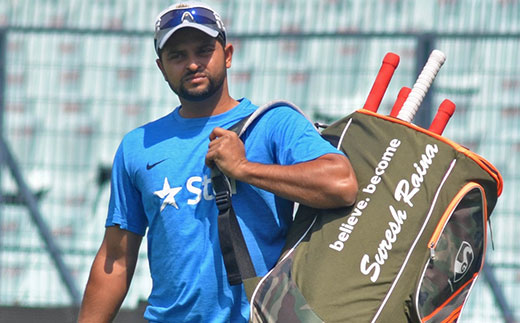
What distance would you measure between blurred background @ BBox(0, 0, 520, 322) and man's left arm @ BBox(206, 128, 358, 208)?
3102 millimetres

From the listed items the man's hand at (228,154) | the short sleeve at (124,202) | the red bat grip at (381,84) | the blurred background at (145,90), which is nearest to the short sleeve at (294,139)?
the man's hand at (228,154)

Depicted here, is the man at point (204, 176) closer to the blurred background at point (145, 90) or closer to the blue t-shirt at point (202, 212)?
the blue t-shirt at point (202, 212)

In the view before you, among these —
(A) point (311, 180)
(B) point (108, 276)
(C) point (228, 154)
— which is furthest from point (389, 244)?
(B) point (108, 276)

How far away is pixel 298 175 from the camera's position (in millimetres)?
3139

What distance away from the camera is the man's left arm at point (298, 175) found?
312 cm

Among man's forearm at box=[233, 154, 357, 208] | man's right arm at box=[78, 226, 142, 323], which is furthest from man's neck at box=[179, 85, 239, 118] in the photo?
man's right arm at box=[78, 226, 142, 323]

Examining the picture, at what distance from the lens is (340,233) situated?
314 cm

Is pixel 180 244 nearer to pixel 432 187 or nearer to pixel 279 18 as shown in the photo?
pixel 432 187

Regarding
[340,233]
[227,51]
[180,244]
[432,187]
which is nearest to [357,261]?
[340,233]

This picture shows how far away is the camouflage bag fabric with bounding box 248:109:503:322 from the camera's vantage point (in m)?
3.07

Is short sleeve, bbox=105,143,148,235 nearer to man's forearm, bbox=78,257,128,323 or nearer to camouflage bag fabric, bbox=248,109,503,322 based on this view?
man's forearm, bbox=78,257,128,323

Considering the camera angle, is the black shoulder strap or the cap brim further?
the cap brim

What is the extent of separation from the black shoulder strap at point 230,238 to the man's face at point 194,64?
1.02 ft

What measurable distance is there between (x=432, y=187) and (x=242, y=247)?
0.58 metres
